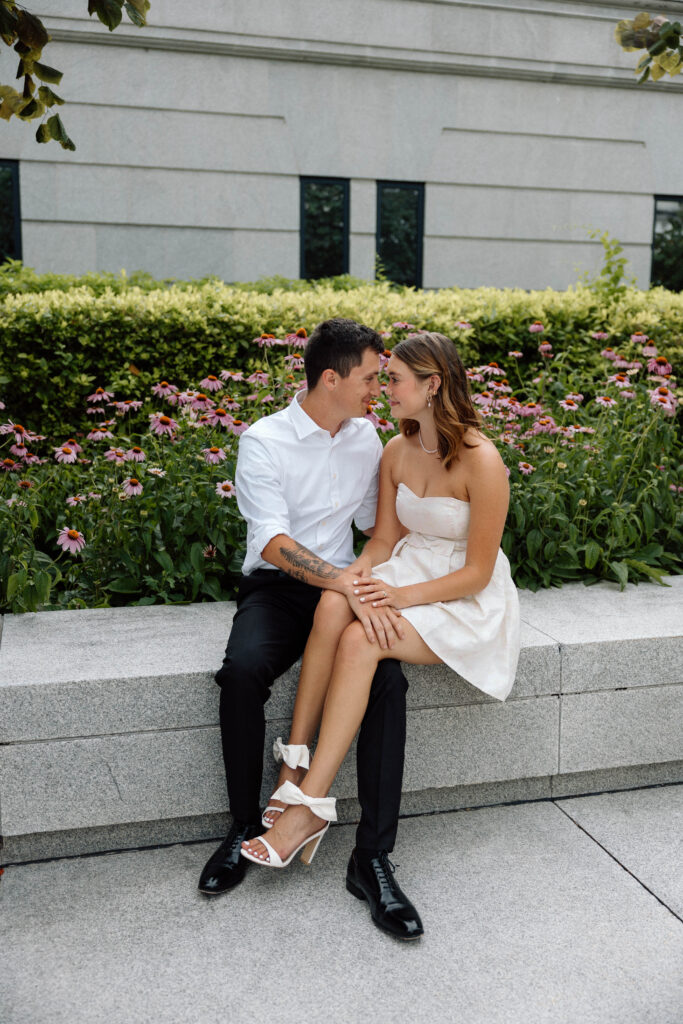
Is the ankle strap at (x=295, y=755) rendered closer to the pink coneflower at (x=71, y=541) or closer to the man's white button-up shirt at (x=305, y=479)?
the man's white button-up shirt at (x=305, y=479)

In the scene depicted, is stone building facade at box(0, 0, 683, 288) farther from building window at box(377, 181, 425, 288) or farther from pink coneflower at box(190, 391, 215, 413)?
pink coneflower at box(190, 391, 215, 413)

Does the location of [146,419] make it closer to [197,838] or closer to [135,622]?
[135,622]

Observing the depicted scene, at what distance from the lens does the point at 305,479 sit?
3.50 metres

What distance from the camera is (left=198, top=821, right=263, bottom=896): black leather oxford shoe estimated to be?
2893 millimetres

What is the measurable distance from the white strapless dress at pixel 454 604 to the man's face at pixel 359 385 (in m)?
0.37

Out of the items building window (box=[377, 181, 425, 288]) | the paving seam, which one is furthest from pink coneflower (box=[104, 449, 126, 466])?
building window (box=[377, 181, 425, 288])

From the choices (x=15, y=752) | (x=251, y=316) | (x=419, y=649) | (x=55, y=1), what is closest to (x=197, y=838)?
(x=15, y=752)

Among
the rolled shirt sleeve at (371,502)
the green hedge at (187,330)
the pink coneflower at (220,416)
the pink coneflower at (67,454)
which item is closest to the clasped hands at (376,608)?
the rolled shirt sleeve at (371,502)

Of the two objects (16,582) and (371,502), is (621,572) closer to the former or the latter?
(371,502)

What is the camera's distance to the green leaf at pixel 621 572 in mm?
4156

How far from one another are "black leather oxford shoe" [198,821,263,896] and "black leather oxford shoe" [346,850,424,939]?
35 centimetres

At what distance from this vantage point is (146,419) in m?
6.27

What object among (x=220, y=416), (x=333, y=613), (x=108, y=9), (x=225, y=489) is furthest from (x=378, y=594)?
(x=108, y=9)

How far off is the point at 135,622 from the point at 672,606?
231 cm
